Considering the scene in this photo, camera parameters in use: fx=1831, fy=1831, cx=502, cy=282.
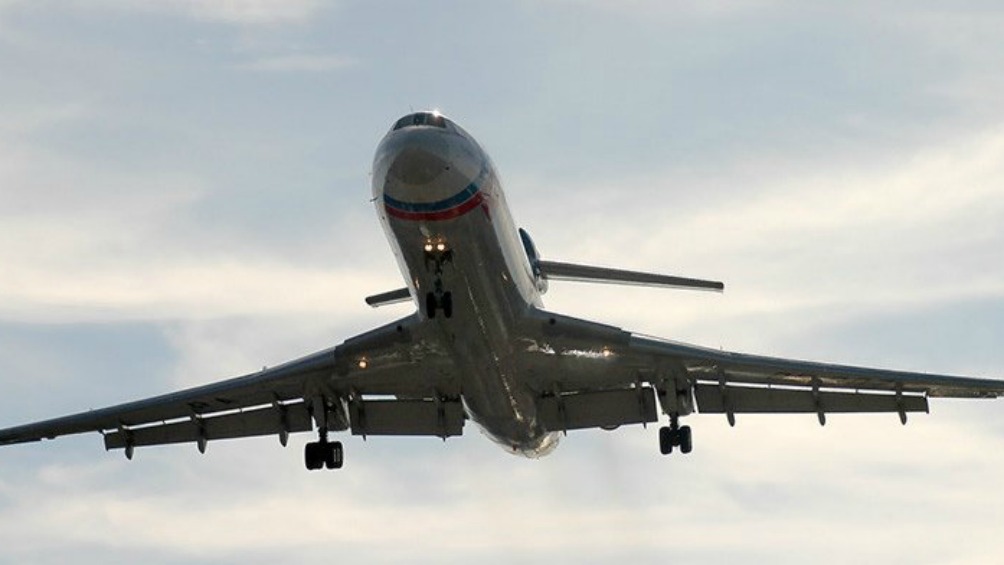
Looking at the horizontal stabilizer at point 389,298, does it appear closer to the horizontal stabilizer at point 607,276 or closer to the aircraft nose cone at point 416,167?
the horizontal stabilizer at point 607,276

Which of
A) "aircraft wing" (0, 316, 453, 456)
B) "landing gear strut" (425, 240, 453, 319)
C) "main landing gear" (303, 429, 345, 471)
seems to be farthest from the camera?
"main landing gear" (303, 429, 345, 471)

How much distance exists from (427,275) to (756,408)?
9.29 metres

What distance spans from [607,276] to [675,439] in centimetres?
373

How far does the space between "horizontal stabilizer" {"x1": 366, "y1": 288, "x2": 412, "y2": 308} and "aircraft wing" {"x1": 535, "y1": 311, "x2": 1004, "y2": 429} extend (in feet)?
12.2

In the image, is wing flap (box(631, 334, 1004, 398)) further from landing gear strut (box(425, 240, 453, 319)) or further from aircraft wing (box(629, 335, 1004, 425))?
landing gear strut (box(425, 240, 453, 319))

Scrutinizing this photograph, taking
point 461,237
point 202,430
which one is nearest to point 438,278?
point 461,237

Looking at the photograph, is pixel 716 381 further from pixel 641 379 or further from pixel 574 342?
pixel 574 342

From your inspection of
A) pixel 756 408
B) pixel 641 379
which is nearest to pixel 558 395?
pixel 641 379

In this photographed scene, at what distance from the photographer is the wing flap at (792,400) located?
37.3 m

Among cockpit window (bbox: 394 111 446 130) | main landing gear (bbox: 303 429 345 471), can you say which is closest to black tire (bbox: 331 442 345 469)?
main landing gear (bbox: 303 429 345 471)

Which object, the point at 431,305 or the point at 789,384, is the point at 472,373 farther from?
the point at 789,384

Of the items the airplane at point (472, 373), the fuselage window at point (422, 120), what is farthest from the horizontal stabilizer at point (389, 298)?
the fuselage window at point (422, 120)

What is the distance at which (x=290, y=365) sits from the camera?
37.2m

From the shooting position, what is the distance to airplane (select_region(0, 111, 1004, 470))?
32.2 metres
